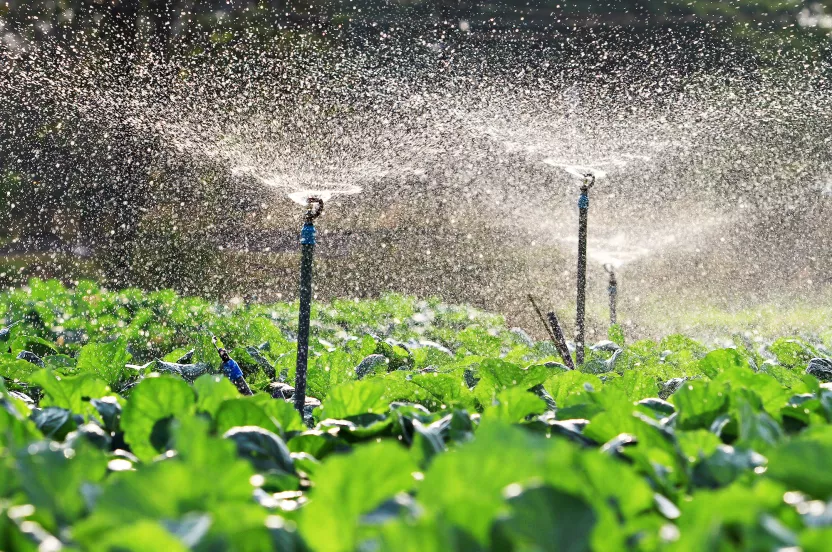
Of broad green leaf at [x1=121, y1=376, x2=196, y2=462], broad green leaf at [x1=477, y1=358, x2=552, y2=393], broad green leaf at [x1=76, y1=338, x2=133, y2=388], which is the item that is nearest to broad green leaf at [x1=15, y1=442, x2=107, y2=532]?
broad green leaf at [x1=121, y1=376, x2=196, y2=462]

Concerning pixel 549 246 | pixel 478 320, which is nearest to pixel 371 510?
pixel 478 320

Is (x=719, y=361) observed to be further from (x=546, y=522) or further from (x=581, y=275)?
(x=581, y=275)

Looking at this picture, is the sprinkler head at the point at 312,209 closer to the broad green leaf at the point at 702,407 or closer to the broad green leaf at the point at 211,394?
the broad green leaf at the point at 211,394

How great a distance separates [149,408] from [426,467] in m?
0.46

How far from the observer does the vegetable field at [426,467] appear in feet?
2.28

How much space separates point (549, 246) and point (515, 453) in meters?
13.5

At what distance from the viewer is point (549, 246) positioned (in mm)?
14047

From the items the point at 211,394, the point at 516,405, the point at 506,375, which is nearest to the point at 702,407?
the point at 516,405

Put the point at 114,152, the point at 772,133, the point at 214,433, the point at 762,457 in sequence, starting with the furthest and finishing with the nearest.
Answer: the point at 772,133 < the point at 114,152 < the point at 214,433 < the point at 762,457

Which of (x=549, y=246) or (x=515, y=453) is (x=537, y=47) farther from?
(x=515, y=453)

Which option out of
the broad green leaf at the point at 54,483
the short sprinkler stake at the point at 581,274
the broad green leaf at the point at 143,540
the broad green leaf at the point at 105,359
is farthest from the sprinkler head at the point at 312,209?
the broad green leaf at the point at 143,540

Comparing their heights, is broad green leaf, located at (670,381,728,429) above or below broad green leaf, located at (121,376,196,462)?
below

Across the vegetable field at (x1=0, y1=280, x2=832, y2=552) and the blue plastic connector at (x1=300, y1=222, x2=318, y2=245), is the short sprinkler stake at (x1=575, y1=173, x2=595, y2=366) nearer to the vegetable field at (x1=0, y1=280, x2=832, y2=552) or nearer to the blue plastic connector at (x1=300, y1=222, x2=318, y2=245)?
the blue plastic connector at (x1=300, y1=222, x2=318, y2=245)

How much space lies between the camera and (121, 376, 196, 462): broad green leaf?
125 centimetres
